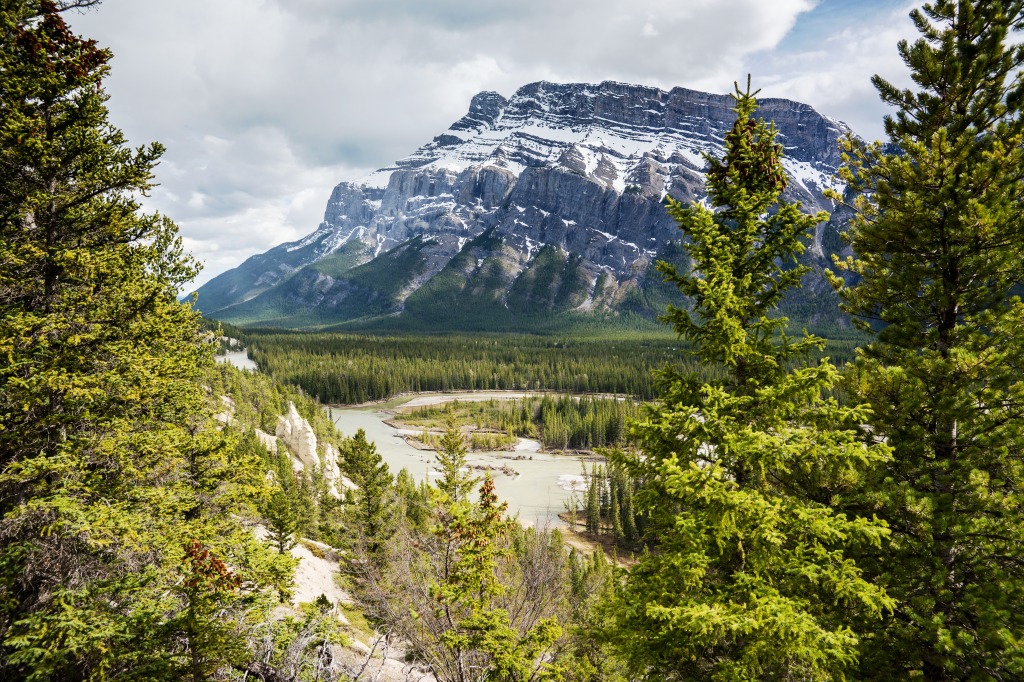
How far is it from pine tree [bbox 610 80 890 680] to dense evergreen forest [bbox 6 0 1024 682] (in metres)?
0.06

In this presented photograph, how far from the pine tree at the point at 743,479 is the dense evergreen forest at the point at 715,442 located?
0.19 feet

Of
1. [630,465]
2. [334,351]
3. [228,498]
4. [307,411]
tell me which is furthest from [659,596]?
[334,351]

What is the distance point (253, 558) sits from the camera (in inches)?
478

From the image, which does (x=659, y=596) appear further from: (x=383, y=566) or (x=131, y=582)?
(x=383, y=566)

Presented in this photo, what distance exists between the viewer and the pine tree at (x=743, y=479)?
7352 millimetres

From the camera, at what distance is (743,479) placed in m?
8.53

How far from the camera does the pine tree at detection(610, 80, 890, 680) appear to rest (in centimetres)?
735

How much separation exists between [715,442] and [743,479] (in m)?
0.98

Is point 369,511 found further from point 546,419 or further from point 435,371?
point 435,371

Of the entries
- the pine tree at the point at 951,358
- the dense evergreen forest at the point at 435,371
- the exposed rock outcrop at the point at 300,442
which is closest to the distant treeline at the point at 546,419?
the dense evergreen forest at the point at 435,371

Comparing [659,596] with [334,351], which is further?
[334,351]

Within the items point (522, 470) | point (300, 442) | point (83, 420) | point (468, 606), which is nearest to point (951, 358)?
point (468, 606)

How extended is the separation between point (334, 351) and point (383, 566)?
17603cm

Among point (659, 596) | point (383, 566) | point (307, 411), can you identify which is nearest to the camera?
point (659, 596)
